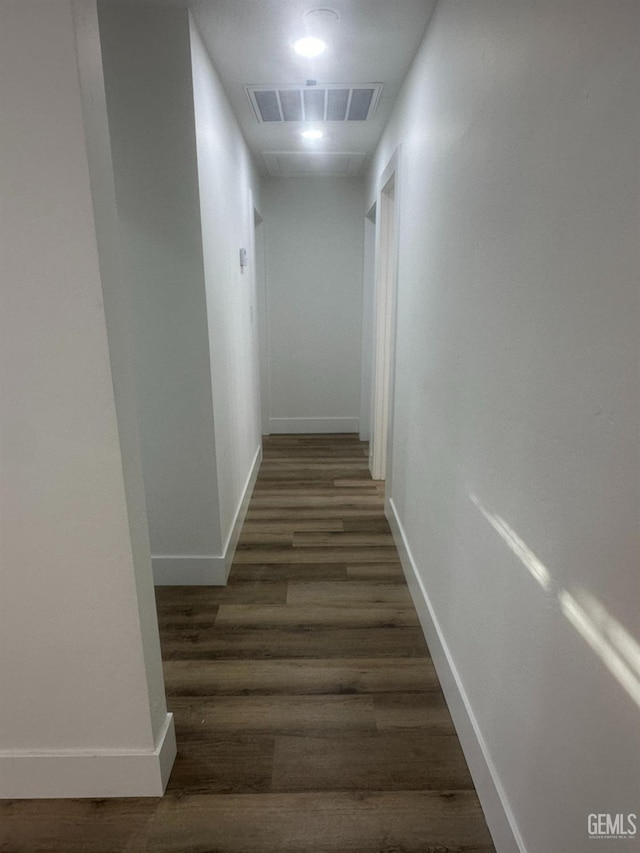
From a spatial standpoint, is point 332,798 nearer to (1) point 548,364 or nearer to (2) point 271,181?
(1) point 548,364

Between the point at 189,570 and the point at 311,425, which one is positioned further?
the point at 311,425

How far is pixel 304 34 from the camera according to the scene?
2.00 m

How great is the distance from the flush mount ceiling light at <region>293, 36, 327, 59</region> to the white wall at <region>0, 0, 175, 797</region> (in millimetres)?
1361

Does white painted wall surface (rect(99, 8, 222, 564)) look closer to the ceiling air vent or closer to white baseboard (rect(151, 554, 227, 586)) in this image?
white baseboard (rect(151, 554, 227, 586))

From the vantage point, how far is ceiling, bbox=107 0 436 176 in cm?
182

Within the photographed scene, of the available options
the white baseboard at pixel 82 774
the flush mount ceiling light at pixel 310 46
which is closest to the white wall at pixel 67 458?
the white baseboard at pixel 82 774

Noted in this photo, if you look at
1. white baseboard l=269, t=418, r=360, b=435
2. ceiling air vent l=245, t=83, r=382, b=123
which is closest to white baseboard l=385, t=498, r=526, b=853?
ceiling air vent l=245, t=83, r=382, b=123

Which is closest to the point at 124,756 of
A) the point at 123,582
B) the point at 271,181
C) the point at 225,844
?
the point at 225,844

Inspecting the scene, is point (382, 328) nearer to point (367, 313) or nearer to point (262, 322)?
point (367, 313)

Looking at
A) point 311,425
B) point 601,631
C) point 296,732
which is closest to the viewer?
point 601,631

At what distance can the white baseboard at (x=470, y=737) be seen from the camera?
1204 millimetres

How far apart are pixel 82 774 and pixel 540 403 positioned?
161cm

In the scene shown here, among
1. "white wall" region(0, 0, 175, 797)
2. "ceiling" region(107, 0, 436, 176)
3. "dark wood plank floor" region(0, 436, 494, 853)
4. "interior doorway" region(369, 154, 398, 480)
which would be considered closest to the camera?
"white wall" region(0, 0, 175, 797)

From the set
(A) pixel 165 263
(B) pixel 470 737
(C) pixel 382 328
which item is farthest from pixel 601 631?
(C) pixel 382 328
